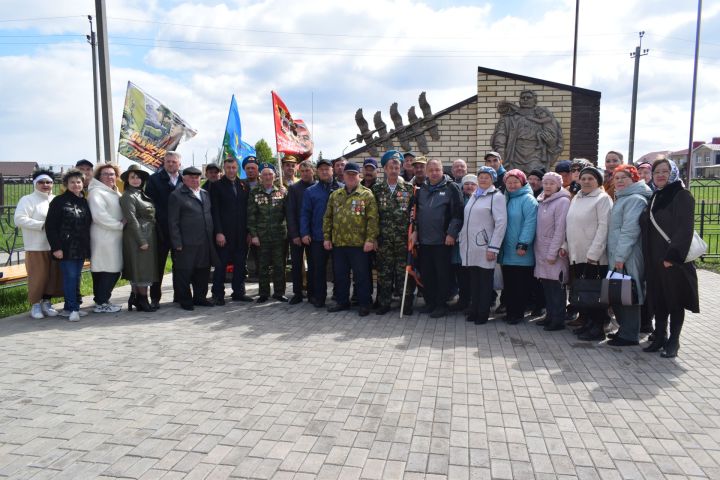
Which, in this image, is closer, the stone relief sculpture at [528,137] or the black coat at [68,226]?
the black coat at [68,226]

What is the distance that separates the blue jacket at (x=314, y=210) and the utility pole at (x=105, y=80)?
3.59m

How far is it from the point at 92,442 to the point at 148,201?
3.98 m

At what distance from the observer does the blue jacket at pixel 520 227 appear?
577cm

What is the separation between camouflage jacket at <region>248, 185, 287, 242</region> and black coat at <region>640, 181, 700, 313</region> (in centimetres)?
440

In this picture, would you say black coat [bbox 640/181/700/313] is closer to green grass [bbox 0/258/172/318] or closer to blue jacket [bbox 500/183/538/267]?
blue jacket [bbox 500/183/538/267]

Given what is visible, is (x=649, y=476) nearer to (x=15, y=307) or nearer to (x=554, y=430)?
(x=554, y=430)

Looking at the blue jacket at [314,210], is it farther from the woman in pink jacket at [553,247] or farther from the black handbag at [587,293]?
the black handbag at [587,293]

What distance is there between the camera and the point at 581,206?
5.36m

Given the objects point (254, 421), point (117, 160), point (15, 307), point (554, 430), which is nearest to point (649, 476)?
point (554, 430)

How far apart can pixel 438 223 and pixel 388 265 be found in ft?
2.81

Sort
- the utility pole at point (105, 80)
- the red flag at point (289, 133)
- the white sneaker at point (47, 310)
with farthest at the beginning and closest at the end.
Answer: the red flag at point (289, 133) → the utility pole at point (105, 80) → the white sneaker at point (47, 310)

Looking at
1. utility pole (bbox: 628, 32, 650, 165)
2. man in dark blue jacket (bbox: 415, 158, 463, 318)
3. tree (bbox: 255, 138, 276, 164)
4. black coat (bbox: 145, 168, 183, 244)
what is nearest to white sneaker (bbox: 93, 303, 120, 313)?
black coat (bbox: 145, 168, 183, 244)

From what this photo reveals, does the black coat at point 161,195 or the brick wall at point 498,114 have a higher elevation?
the brick wall at point 498,114

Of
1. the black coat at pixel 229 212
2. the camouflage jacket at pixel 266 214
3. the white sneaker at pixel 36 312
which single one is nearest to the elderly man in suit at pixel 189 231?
the black coat at pixel 229 212
